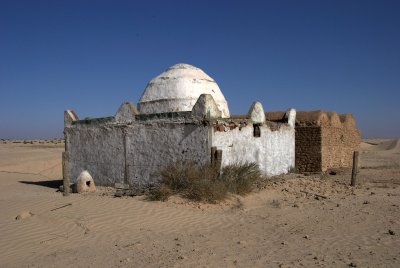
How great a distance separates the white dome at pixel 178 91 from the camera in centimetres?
1255

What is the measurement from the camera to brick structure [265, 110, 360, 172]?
1418 centimetres

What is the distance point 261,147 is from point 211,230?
5.65m

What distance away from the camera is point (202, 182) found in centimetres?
907

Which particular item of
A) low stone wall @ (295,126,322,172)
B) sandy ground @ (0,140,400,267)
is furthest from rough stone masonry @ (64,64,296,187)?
sandy ground @ (0,140,400,267)

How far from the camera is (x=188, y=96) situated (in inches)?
494

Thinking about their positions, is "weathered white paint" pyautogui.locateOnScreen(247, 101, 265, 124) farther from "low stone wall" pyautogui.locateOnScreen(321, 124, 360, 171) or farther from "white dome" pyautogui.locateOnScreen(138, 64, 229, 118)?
"low stone wall" pyautogui.locateOnScreen(321, 124, 360, 171)

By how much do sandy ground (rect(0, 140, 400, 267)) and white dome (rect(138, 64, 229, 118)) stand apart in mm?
3568

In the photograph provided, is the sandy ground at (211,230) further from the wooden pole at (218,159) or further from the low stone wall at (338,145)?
the low stone wall at (338,145)

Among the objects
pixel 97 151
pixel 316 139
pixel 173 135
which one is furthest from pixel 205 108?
pixel 316 139

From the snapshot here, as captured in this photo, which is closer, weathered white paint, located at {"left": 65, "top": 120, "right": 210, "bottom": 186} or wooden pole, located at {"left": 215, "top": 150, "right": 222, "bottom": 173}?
wooden pole, located at {"left": 215, "top": 150, "right": 222, "bottom": 173}

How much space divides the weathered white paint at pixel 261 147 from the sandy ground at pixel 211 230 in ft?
4.04

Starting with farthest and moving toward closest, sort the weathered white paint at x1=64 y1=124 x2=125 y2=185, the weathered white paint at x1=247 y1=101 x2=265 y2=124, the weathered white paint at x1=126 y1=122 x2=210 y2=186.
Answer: the weathered white paint at x1=64 y1=124 x2=125 y2=185
the weathered white paint at x1=247 y1=101 x2=265 y2=124
the weathered white paint at x1=126 y1=122 x2=210 y2=186

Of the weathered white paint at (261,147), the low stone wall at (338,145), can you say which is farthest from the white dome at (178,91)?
the low stone wall at (338,145)

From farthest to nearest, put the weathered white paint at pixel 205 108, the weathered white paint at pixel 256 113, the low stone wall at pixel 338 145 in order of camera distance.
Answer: the low stone wall at pixel 338 145 → the weathered white paint at pixel 256 113 → the weathered white paint at pixel 205 108
